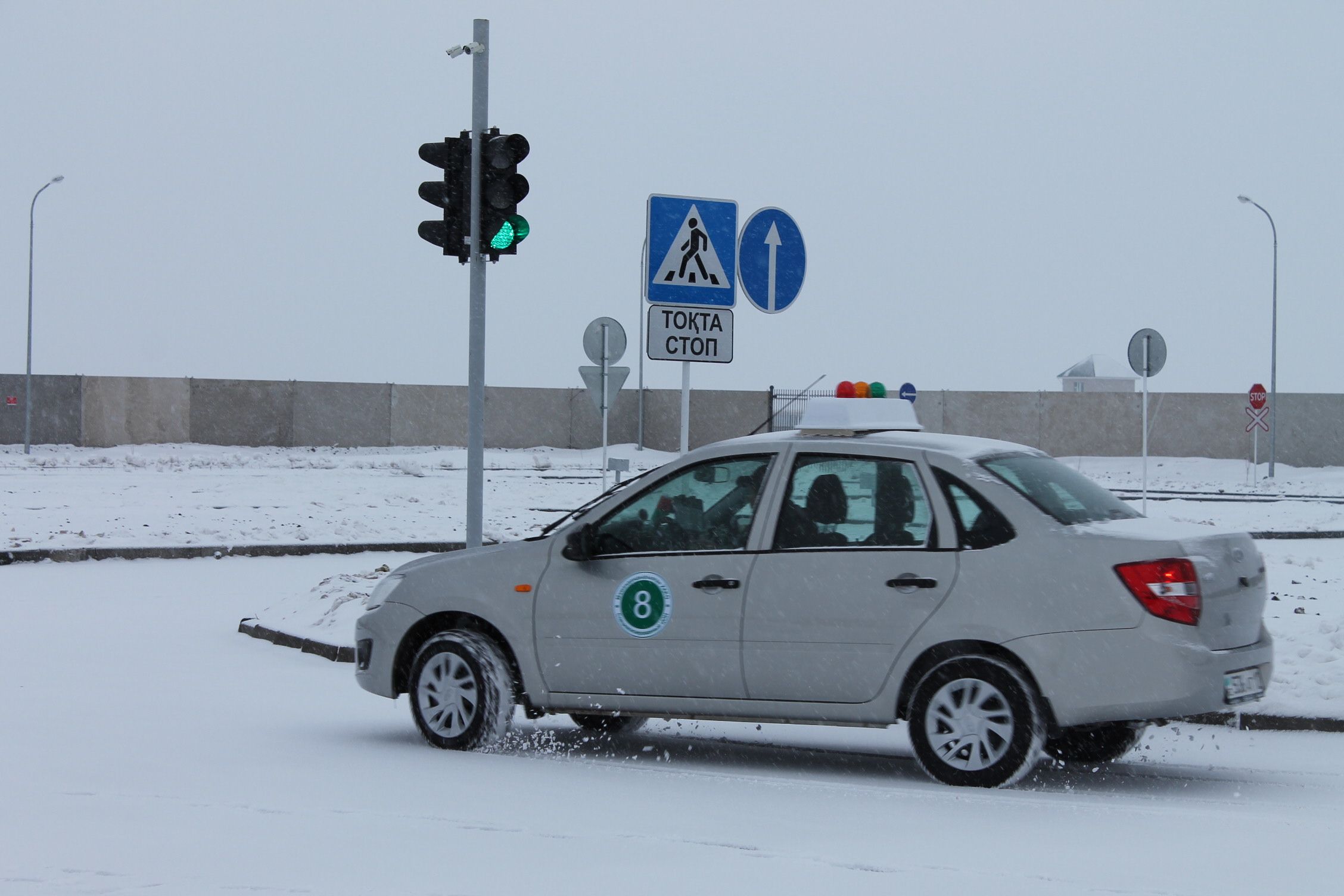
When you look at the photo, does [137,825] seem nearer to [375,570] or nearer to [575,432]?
[375,570]

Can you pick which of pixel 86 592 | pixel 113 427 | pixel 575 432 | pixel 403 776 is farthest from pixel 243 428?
pixel 403 776

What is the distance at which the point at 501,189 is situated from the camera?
38.5ft

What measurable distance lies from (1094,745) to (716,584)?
1994mm

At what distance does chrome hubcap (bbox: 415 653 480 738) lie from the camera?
7.69 m

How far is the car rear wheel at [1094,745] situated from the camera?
286 inches

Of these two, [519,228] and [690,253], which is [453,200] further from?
[690,253]

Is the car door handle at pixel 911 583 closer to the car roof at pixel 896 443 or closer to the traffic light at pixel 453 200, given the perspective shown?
the car roof at pixel 896 443

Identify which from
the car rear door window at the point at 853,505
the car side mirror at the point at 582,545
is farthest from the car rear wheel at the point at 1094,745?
the car side mirror at the point at 582,545

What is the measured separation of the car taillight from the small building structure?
2830 inches

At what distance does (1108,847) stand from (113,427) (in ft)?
167

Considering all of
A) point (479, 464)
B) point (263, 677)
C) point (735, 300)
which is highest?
point (735, 300)

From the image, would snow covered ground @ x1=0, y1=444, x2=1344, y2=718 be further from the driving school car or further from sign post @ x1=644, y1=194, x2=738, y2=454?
sign post @ x1=644, y1=194, x2=738, y2=454

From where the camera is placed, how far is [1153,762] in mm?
7578

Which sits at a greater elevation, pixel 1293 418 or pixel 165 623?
pixel 1293 418
